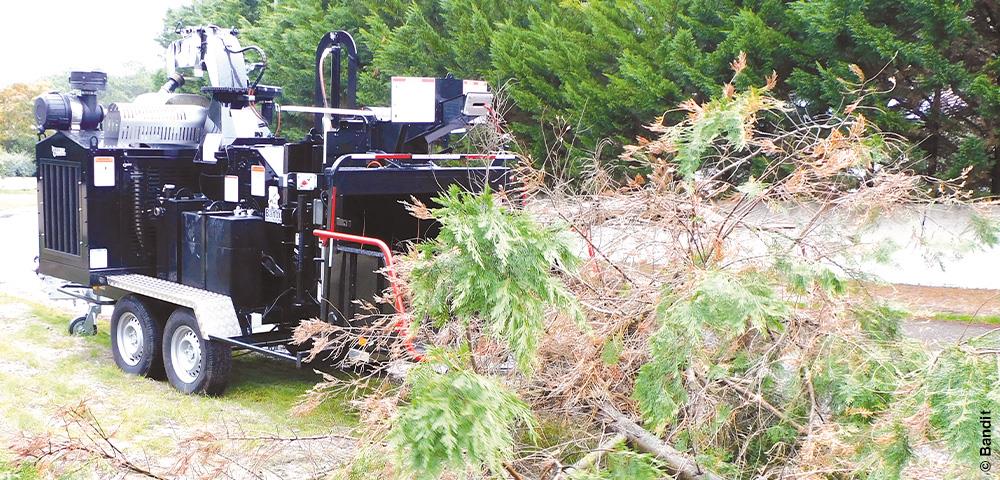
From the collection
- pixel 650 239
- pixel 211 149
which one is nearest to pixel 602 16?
pixel 211 149

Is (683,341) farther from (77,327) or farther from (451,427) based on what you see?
(77,327)

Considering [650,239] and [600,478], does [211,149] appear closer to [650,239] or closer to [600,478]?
[650,239]

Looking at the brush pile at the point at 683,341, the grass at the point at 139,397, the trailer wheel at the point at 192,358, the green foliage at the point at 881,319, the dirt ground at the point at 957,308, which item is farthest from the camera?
the dirt ground at the point at 957,308

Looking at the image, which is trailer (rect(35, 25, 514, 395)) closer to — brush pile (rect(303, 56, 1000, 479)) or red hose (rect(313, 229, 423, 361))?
red hose (rect(313, 229, 423, 361))

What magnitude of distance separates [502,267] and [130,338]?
6.08m

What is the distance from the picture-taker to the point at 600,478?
11.5 ft

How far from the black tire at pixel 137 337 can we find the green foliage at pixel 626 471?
5.14 m

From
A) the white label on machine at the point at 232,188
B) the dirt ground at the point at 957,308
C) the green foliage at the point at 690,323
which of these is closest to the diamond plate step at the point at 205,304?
the white label on machine at the point at 232,188

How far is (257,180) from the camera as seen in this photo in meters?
7.55

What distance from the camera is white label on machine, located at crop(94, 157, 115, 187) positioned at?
8094mm

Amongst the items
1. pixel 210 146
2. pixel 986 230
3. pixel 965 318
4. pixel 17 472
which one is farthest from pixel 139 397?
pixel 965 318

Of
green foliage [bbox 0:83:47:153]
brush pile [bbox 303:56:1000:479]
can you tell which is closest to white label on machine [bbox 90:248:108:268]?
brush pile [bbox 303:56:1000:479]

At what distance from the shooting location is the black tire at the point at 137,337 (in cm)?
784

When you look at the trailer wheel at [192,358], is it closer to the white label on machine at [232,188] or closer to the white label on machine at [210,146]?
the white label on machine at [232,188]
